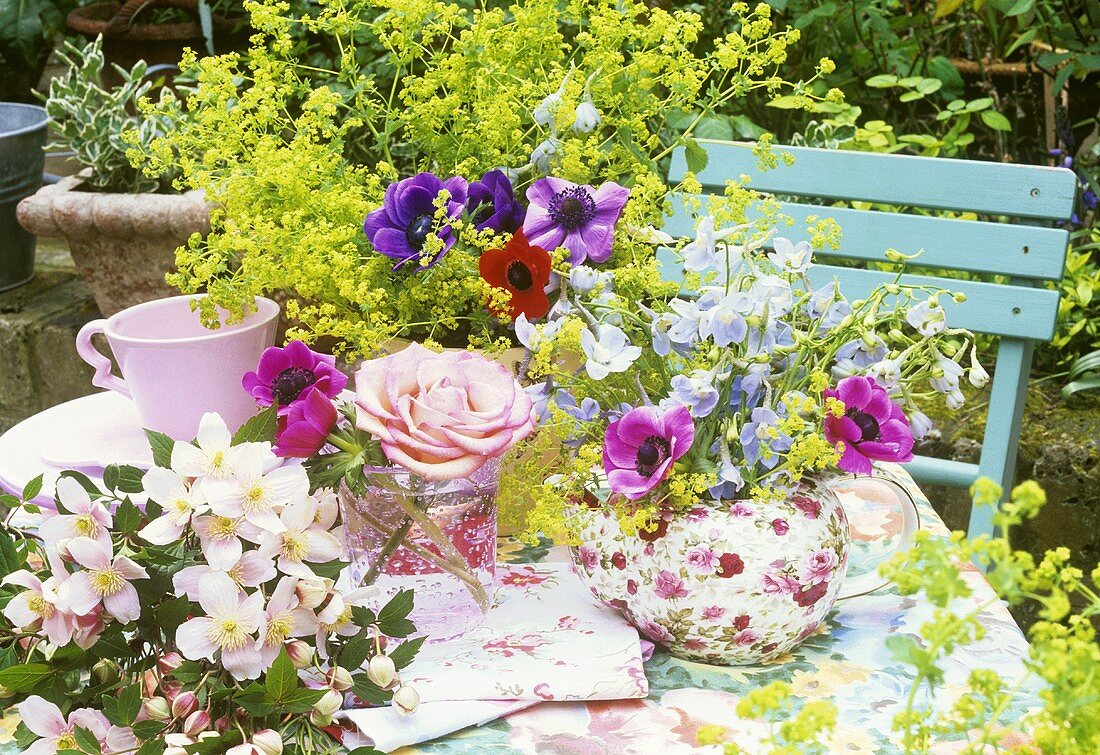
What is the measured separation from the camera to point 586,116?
3.15 ft

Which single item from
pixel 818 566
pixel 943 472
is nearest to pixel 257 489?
pixel 818 566

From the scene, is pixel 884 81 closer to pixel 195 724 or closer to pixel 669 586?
pixel 669 586

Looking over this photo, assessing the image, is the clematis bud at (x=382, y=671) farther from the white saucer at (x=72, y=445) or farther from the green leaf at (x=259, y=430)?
the white saucer at (x=72, y=445)

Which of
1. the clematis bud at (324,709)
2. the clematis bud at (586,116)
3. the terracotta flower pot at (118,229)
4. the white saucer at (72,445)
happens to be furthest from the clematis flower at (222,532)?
the terracotta flower pot at (118,229)

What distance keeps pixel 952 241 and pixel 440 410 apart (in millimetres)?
883

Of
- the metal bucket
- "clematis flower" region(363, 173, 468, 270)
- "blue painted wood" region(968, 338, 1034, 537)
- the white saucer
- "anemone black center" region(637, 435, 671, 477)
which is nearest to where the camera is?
"anemone black center" region(637, 435, 671, 477)

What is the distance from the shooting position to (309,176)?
991mm

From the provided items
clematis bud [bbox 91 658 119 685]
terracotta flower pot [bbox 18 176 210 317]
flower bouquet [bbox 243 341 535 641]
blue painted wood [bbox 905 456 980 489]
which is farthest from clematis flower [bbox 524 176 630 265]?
terracotta flower pot [bbox 18 176 210 317]

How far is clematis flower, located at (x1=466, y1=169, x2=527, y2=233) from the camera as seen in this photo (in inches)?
37.8

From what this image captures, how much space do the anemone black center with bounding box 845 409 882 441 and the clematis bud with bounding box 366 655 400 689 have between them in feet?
1.18

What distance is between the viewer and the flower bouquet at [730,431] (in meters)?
0.81

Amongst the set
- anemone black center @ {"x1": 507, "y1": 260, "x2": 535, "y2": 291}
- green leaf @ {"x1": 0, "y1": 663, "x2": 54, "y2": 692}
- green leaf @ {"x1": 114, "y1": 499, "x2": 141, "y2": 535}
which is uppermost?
anemone black center @ {"x1": 507, "y1": 260, "x2": 535, "y2": 291}

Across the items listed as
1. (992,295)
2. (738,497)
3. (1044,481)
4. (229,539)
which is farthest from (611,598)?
(1044,481)

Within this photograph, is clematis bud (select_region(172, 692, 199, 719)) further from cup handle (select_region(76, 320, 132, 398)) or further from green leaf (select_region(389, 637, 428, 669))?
cup handle (select_region(76, 320, 132, 398))
